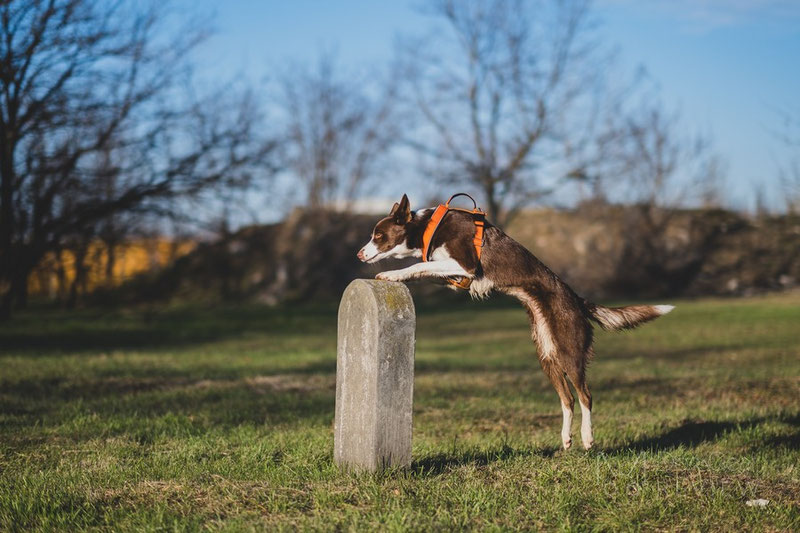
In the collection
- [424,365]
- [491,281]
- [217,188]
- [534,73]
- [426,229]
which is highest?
[534,73]

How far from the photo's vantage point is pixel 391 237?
237 inches

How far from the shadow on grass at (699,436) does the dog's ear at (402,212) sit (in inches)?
104

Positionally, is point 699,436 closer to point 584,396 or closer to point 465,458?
point 584,396

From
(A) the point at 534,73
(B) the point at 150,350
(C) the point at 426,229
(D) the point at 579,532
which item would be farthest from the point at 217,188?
(A) the point at 534,73

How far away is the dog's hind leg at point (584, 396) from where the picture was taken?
5.87m

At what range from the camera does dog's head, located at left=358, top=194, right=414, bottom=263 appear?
19.5 ft

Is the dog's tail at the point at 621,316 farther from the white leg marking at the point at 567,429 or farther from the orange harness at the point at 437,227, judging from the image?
the orange harness at the point at 437,227

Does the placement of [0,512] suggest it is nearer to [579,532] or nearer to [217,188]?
[579,532]

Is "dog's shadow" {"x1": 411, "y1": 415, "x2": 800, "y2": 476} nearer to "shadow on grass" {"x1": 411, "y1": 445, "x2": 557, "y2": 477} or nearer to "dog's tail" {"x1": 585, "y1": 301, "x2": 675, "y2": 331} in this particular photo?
"shadow on grass" {"x1": 411, "y1": 445, "x2": 557, "y2": 477}

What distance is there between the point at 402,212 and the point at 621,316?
Answer: 2.00m

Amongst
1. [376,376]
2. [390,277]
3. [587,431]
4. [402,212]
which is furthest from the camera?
[587,431]

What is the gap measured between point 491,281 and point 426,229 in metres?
0.65

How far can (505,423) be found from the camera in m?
8.22

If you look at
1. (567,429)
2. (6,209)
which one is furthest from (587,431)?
(6,209)
